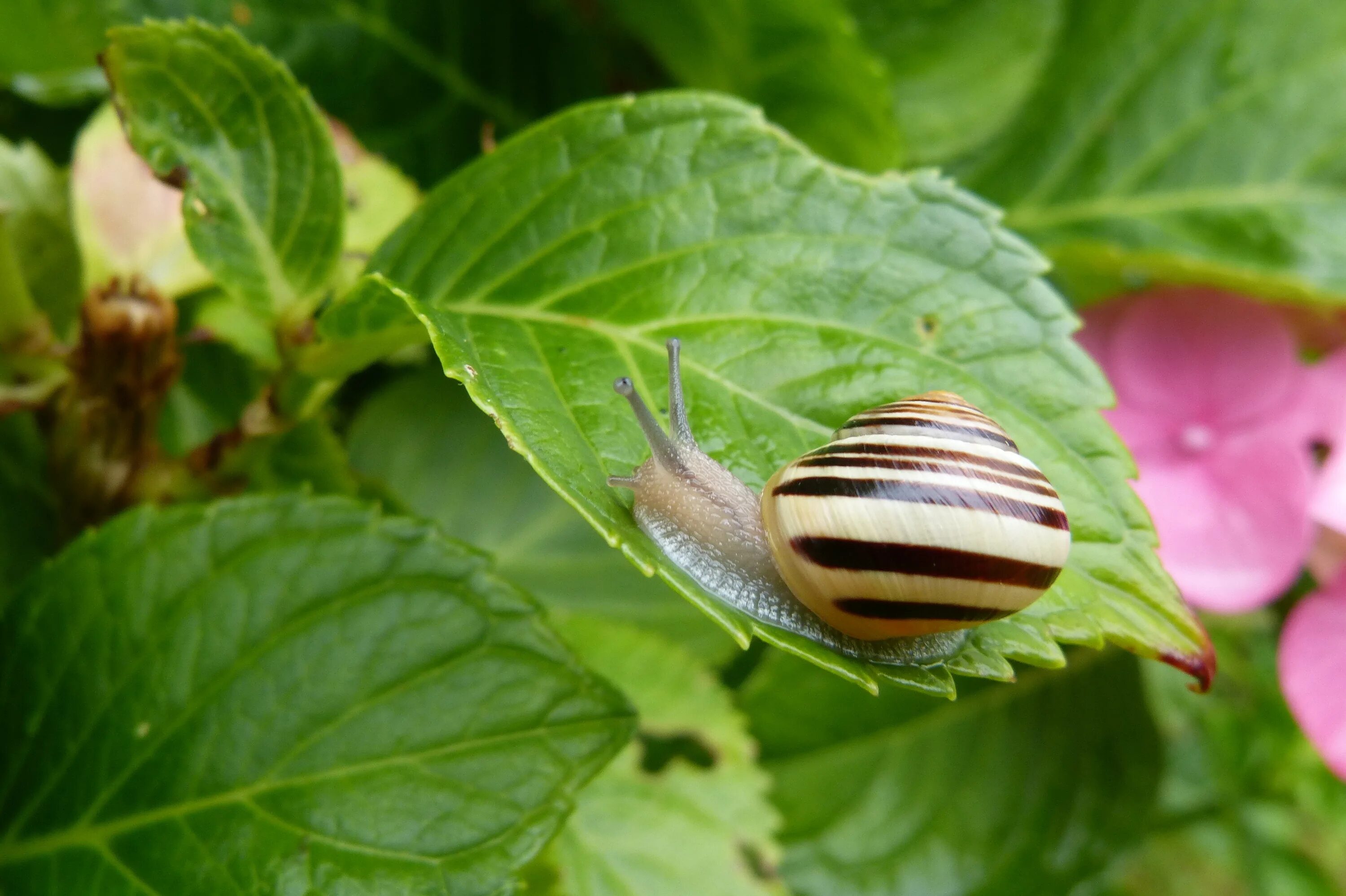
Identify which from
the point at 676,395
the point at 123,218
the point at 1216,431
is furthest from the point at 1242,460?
the point at 123,218

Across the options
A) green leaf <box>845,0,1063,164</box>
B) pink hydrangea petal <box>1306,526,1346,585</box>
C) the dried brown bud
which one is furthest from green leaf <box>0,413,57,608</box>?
pink hydrangea petal <box>1306,526,1346,585</box>

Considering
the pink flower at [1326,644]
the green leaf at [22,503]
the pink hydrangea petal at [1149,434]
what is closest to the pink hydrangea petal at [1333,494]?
the pink flower at [1326,644]

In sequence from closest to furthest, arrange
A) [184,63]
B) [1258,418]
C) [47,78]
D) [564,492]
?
[564,492]
[184,63]
[47,78]
[1258,418]

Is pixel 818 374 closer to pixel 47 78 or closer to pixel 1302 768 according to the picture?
pixel 47 78

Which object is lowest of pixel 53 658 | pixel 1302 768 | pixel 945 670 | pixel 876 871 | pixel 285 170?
pixel 1302 768

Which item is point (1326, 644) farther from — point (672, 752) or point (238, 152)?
point (238, 152)

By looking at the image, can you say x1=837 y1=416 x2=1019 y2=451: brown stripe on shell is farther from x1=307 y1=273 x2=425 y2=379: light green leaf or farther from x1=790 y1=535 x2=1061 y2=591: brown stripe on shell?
x1=307 y1=273 x2=425 y2=379: light green leaf

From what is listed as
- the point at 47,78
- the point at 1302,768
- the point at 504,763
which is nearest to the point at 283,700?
the point at 504,763
